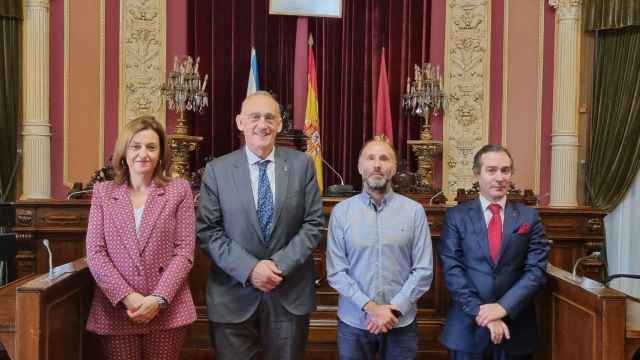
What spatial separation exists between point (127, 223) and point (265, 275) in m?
0.56

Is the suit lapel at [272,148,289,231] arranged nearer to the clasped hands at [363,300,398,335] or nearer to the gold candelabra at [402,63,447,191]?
the clasped hands at [363,300,398,335]

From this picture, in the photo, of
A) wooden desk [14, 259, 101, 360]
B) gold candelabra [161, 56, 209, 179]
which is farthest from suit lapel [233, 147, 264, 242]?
gold candelabra [161, 56, 209, 179]

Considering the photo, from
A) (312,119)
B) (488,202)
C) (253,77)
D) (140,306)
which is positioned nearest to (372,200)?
(488,202)

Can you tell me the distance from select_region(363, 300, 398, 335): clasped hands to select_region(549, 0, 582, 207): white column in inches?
151

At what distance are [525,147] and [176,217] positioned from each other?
4405mm

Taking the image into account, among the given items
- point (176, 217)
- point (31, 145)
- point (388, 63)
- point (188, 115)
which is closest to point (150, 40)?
point (188, 115)

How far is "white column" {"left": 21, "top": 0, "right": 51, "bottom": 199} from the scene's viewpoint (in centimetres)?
580

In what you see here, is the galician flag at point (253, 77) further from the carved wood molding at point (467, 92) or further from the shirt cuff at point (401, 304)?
the shirt cuff at point (401, 304)

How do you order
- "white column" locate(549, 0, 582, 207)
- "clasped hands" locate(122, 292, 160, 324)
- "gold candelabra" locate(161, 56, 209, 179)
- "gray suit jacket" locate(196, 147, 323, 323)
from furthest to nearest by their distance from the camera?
1. "white column" locate(549, 0, 582, 207)
2. "gold candelabra" locate(161, 56, 209, 179)
3. "gray suit jacket" locate(196, 147, 323, 323)
4. "clasped hands" locate(122, 292, 160, 324)

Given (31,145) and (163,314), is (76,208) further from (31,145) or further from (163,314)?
(163,314)

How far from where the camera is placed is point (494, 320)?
8.70ft

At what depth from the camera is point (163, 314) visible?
2.53 metres

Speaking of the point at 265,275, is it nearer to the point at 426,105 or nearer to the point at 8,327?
the point at 8,327

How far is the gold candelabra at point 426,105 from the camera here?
598cm
